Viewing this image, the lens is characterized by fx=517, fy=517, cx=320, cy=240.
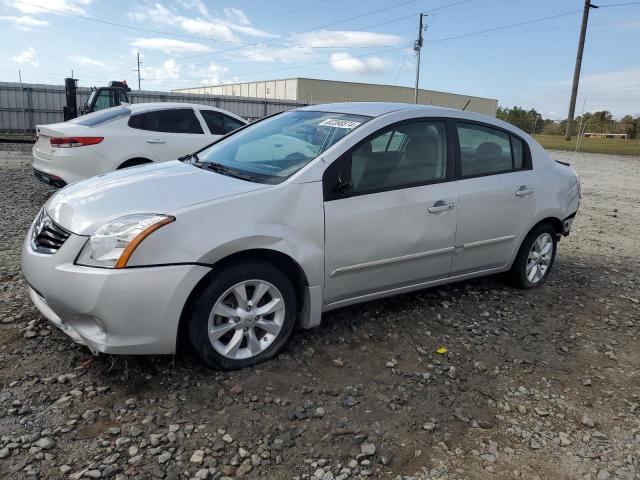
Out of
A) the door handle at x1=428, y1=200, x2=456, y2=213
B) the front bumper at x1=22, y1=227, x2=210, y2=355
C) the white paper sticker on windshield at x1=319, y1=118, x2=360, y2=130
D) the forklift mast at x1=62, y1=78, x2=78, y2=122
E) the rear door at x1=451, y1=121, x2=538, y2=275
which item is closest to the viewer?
the front bumper at x1=22, y1=227, x2=210, y2=355

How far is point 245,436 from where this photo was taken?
2.65 meters

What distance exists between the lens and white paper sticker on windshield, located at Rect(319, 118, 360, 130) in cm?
371

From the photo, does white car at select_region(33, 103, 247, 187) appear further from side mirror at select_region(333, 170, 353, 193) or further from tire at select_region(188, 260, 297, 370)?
tire at select_region(188, 260, 297, 370)

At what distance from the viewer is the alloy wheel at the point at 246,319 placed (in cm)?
308

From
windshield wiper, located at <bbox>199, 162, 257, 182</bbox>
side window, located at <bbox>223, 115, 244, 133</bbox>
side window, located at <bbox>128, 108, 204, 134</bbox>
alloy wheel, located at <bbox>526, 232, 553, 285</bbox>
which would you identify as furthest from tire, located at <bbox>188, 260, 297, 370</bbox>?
side window, located at <bbox>223, 115, 244, 133</bbox>

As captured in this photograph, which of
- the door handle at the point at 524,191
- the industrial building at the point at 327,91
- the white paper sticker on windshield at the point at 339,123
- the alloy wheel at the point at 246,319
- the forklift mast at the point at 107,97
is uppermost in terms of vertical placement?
the industrial building at the point at 327,91

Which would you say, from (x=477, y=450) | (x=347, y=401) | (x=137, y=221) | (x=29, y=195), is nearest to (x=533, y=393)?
(x=477, y=450)

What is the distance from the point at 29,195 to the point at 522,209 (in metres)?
7.69

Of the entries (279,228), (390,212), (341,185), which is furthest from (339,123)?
(279,228)

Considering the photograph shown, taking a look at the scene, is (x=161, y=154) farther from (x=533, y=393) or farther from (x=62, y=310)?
(x=533, y=393)

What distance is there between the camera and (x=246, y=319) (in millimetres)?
3156

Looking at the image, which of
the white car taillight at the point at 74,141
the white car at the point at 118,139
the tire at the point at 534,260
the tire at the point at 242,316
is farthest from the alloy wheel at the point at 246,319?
the white car taillight at the point at 74,141

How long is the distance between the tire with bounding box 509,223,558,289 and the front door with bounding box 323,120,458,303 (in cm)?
103

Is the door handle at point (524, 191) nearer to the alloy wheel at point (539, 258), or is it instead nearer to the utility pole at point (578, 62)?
the alloy wheel at point (539, 258)
